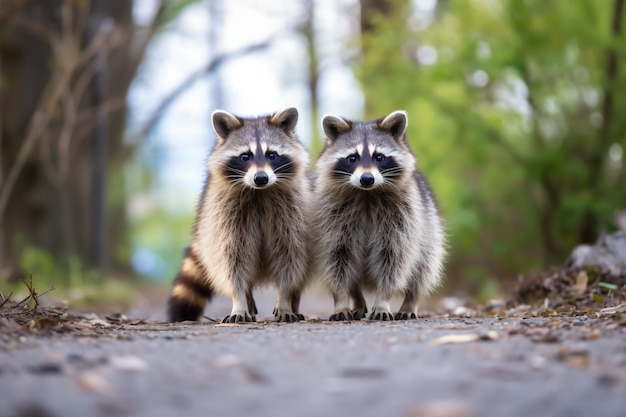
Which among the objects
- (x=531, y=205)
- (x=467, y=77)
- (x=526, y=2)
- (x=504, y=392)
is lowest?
(x=504, y=392)

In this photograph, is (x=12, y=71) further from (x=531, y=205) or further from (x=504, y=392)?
(x=504, y=392)

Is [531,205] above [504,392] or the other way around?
above

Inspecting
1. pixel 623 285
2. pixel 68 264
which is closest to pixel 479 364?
pixel 623 285

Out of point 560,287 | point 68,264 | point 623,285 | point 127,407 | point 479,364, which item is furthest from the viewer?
point 68,264

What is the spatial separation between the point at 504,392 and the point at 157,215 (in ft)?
73.6

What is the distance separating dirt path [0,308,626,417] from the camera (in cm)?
237

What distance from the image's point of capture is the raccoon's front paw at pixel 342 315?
514cm

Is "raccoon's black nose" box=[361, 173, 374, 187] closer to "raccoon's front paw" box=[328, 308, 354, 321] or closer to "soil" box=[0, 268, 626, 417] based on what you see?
"raccoon's front paw" box=[328, 308, 354, 321]

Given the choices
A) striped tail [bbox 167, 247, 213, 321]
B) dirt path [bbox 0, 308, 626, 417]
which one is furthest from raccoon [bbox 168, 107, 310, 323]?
dirt path [bbox 0, 308, 626, 417]

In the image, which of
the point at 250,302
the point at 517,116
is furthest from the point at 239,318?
the point at 517,116

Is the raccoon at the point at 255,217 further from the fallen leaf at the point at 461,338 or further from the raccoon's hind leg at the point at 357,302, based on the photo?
the fallen leaf at the point at 461,338

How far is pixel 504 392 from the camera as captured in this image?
2.50 m

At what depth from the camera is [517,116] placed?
9.95 m

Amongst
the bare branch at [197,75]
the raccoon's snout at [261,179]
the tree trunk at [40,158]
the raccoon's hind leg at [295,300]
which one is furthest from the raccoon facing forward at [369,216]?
the bare branch at [197,75]
